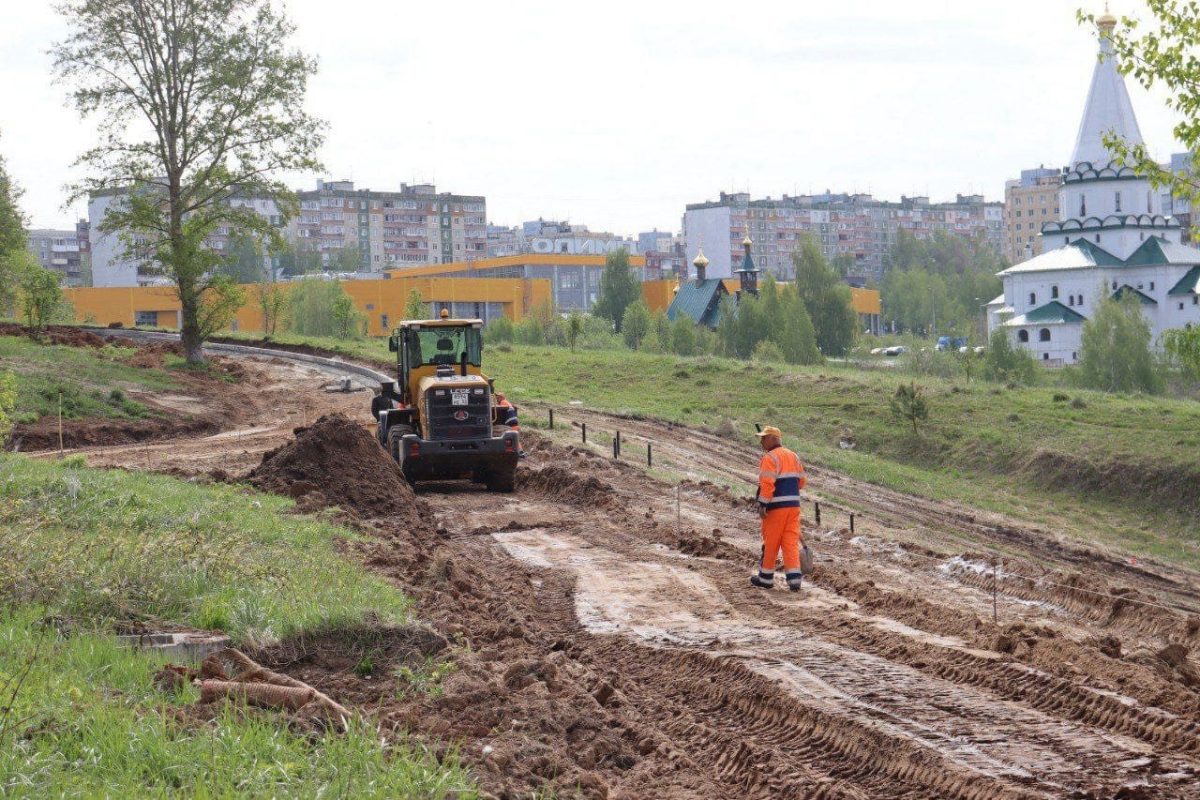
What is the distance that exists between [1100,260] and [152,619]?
311 feet

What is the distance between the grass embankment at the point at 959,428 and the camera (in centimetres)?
3278

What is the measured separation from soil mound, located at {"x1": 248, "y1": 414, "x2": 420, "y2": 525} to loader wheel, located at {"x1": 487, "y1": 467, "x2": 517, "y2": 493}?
196 centimetres

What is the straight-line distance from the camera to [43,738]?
20.0 ft

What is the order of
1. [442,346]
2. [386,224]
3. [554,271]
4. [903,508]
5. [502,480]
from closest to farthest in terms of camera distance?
[502,480] → [442,346] → [903,508] → [554,271] → [386,224]

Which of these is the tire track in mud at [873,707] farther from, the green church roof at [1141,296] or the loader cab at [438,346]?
the green church roof at [1141,296]

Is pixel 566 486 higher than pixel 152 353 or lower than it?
lower

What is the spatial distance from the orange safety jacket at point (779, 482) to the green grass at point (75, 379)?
64.6 feet

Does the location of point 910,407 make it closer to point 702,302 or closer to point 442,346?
point 442,346

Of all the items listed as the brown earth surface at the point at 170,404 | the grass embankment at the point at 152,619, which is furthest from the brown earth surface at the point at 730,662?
the brown earth surface at the point at 170,404

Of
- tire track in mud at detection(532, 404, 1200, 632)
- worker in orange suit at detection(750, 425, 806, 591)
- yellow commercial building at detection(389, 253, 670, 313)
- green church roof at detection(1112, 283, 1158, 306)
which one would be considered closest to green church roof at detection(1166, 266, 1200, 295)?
green church roof at detection(1112, 283, 1158, 306)

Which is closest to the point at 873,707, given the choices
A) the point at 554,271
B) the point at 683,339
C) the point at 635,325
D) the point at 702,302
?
the point at 683,339

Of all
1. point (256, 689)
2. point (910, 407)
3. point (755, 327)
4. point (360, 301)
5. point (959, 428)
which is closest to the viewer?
point (256, 689)

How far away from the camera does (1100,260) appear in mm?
95062

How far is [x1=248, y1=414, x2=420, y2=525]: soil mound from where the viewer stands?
18.1m
